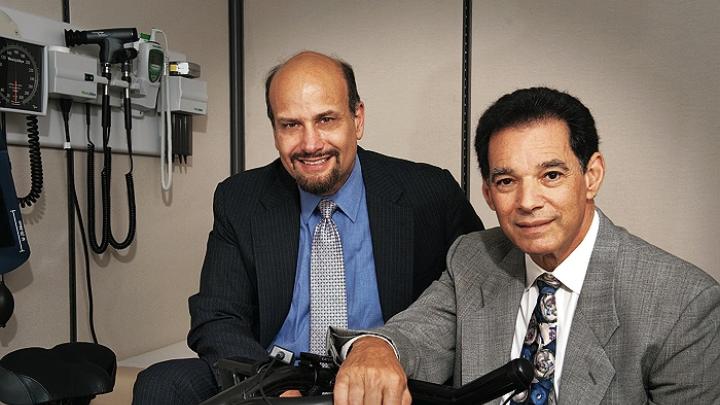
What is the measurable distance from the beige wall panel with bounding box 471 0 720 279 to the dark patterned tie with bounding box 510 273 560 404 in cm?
101

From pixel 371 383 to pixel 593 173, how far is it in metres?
0.53

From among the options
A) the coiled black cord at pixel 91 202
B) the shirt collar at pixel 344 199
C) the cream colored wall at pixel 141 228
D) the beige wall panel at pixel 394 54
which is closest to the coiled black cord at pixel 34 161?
the cream colored wall at pixel 141 228

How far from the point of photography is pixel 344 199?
1.83m

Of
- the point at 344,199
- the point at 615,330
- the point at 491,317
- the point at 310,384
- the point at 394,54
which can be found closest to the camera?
A: the point at 310,384

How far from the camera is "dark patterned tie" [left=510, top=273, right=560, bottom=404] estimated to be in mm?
1229

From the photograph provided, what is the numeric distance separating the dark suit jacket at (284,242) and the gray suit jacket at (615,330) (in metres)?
0.37

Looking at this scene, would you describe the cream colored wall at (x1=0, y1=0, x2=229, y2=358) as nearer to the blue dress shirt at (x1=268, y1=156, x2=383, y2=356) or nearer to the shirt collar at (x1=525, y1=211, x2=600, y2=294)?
the blue dress shirt at (x1=268, y1=156, x2=383, y2=356)

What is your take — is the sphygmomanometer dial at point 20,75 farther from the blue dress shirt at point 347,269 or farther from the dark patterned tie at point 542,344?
the dark patterned tie at point 542,344

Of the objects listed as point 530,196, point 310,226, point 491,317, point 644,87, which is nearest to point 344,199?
point 310,226

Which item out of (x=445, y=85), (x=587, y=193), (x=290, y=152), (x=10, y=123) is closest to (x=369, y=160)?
(x=290, y=152)

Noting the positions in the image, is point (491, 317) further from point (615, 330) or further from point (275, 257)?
point (275, 257)

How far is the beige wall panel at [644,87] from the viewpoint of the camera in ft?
6.83

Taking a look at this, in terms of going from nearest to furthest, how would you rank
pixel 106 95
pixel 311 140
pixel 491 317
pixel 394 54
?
1. pixel 491 317
2. pixel 311 140
3. pixel 106 95
4. pixel 394 54

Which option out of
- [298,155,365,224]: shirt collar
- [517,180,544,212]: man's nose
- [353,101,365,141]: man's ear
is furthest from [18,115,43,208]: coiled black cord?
[517,180,544,212]: man's nose
